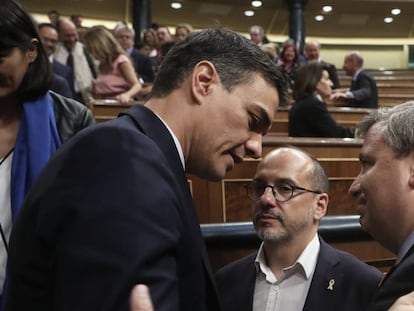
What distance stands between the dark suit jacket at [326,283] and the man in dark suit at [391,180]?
Result: 24cm

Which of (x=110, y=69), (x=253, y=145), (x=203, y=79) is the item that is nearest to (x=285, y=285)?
(x=253, y=145)

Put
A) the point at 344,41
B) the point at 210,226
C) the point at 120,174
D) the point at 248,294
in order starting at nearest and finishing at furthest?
the point at 120,174
the point at 248,294
the point at 210,226
the point at 344,41

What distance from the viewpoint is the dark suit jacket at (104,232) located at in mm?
519

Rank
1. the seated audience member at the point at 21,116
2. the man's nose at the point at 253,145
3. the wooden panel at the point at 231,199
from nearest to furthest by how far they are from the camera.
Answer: the man's nose at the point at 253,145
the seated audience member at the point at 21,116
the wooden panel at the point at 231,199

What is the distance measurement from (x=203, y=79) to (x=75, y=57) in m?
2.62

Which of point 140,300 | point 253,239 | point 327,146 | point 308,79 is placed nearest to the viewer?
point 140,300

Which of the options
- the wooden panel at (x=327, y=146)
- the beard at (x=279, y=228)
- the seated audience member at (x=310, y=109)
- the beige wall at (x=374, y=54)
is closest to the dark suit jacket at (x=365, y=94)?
the seated audience member at (x=310, y=109)

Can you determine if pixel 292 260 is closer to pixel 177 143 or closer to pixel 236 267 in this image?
pixel 236 267

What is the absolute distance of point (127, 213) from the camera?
53 cm

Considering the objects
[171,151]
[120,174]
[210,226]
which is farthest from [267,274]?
[120,174]

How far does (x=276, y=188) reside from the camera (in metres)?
1.40

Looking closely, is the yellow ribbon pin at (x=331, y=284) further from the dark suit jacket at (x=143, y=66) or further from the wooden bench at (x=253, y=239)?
the dark suit jacket at (x=143, y=66)

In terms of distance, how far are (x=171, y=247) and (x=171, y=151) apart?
151 mm

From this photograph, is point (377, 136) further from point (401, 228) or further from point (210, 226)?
point (210, 226)
